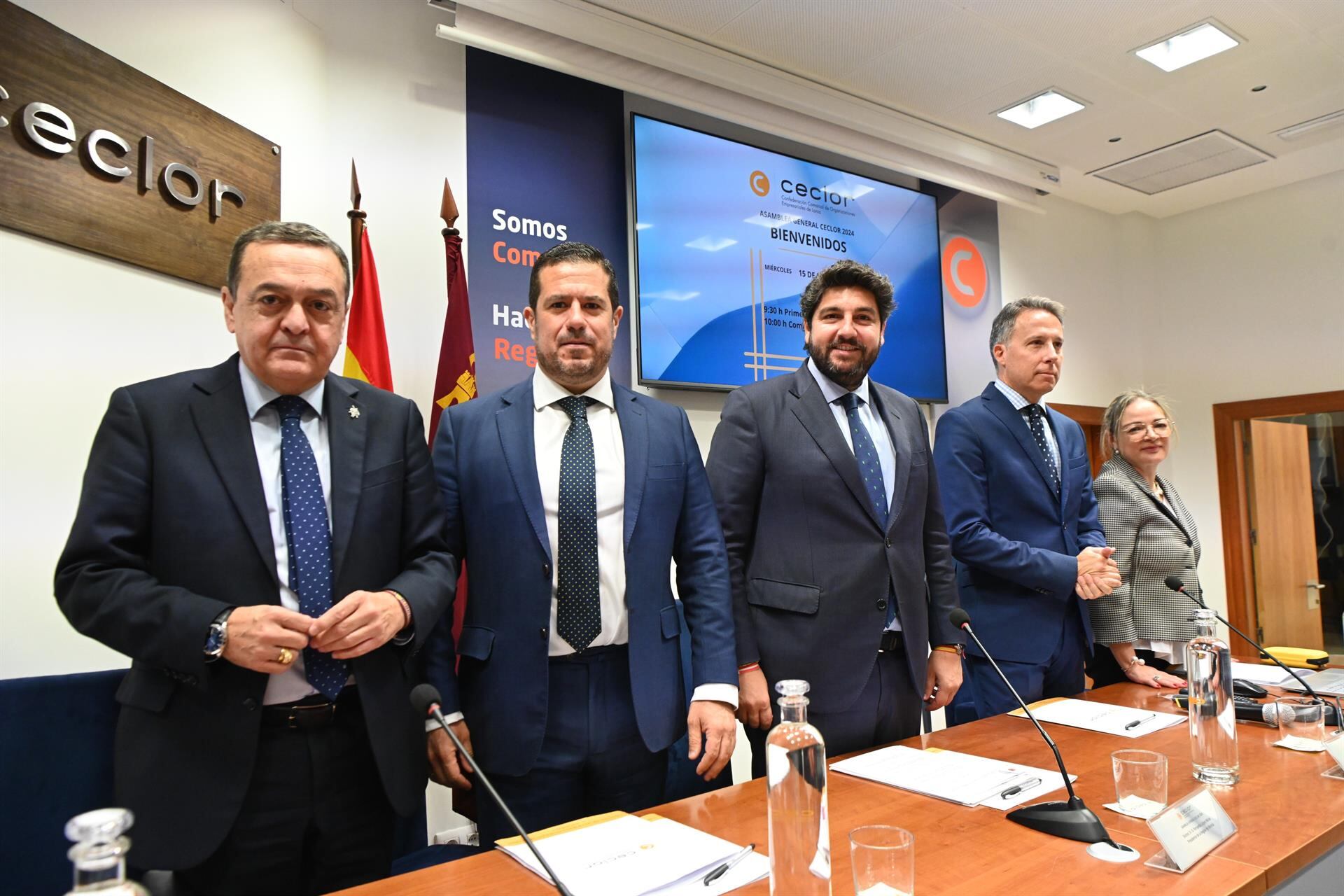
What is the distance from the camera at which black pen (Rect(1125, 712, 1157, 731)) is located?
1.94 meters

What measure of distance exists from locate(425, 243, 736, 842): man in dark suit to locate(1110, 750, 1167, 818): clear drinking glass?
0.72 metres

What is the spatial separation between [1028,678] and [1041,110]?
3716 mm

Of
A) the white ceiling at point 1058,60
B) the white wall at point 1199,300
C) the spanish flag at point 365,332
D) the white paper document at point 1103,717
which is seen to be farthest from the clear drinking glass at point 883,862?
the white wall at point 1199,300

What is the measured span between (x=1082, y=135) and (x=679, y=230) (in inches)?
112

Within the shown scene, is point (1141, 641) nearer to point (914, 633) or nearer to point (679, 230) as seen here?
point (914, 633)

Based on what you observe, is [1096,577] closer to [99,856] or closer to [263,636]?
[263,636]

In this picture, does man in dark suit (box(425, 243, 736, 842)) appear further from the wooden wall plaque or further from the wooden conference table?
the wooden wall plaque

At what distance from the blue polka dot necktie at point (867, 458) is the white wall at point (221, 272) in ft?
6.05

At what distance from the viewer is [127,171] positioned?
2.34 meters

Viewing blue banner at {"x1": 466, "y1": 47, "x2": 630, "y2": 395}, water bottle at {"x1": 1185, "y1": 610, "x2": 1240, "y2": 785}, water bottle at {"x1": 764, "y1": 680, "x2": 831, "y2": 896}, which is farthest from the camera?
blue banner at {"x1": 466, "y1": 47, "x2": 630, "y2": 395}

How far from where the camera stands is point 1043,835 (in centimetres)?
130

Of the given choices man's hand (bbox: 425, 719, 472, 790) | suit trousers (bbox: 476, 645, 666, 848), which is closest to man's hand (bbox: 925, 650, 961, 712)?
suit trousers (bbox: 476, 645, 666, 848)

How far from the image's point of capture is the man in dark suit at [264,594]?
4.37 feet

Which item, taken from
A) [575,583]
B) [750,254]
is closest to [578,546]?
[575,583]
